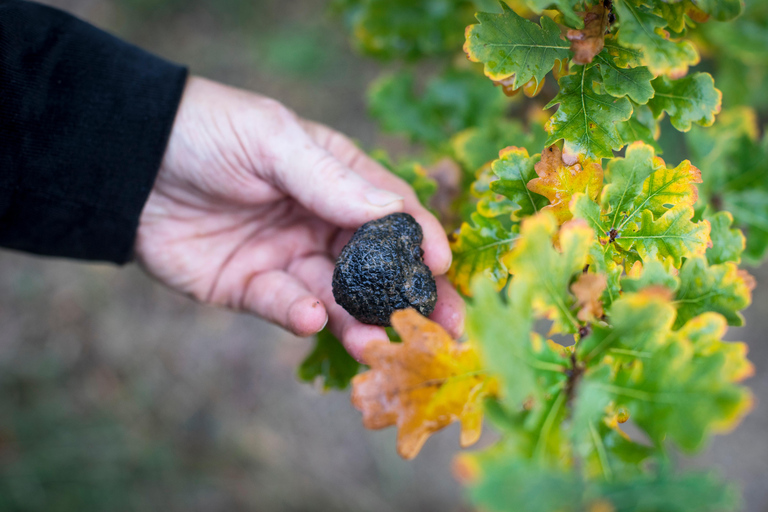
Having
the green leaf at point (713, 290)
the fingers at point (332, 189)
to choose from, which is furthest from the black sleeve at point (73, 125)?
the green leaf at point (713, 290)

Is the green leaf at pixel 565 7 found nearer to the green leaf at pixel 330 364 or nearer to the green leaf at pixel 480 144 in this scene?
the green leaf at pixel 480 144

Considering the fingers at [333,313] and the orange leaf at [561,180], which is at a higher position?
the orange leaf at [561,180]

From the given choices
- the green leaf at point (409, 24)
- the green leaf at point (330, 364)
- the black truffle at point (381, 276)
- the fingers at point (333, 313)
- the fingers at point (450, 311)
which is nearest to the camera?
the black truffle at point (381, 276)

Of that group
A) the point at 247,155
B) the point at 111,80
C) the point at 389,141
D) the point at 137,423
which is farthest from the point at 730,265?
the point at 137,423

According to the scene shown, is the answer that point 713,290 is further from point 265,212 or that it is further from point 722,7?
point 265,212

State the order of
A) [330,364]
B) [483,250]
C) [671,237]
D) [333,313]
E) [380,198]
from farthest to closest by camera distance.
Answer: [330,364]
[333,313]
[380,198]
[483,250]
[671,237]

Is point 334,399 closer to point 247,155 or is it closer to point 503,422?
point 247,155

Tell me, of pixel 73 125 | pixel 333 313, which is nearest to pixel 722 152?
pixel 333 313
